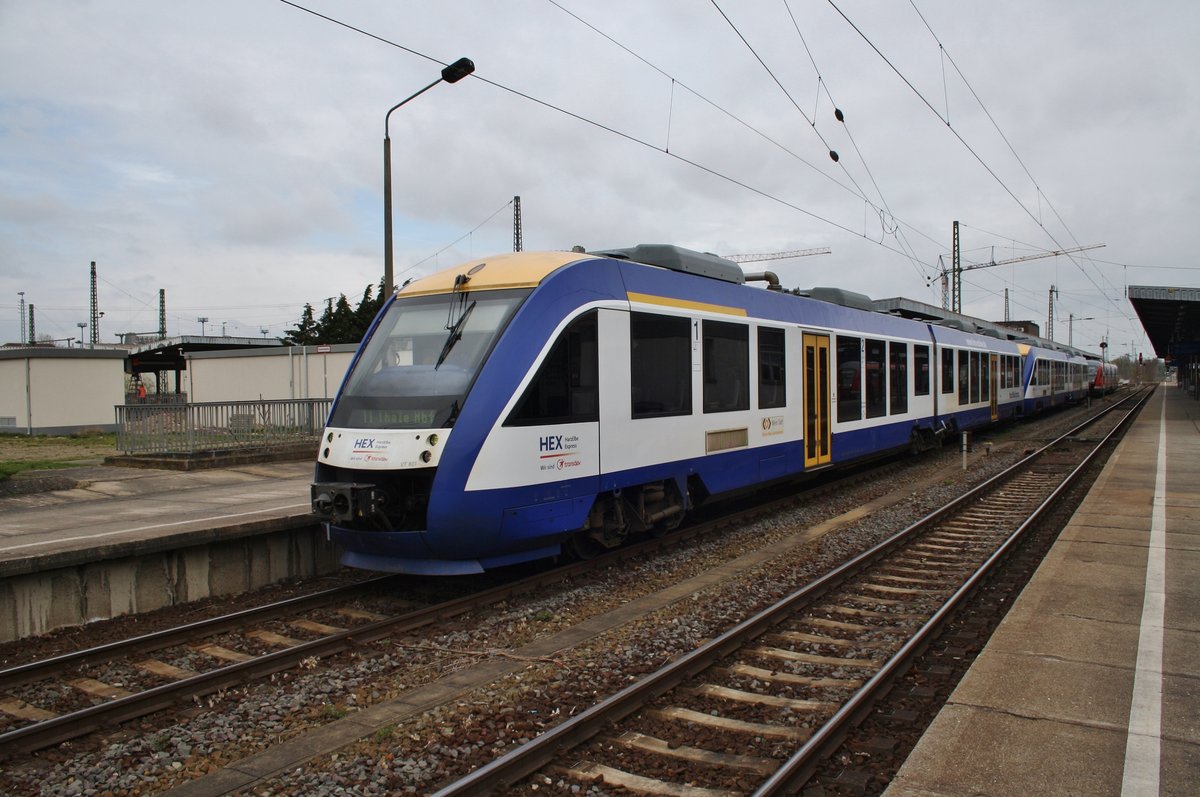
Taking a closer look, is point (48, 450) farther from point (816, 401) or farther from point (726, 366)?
point (816, 401)

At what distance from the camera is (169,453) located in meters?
15.3

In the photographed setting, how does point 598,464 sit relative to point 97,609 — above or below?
above

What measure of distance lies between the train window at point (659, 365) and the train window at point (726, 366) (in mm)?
465

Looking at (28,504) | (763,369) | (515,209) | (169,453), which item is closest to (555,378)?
(763,369)

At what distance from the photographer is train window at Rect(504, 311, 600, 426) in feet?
23.0

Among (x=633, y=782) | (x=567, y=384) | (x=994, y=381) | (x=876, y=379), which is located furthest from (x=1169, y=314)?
(x=633, y=782)

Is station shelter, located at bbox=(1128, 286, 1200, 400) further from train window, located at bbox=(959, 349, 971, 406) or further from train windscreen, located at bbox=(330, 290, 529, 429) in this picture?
train windscreen, located at bbox=(330, 290, 529, 429)

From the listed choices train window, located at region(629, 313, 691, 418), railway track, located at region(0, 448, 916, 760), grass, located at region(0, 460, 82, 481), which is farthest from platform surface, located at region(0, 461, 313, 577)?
train window, located at region(629, 313, 691, 418)

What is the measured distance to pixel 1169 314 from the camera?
37.4 m

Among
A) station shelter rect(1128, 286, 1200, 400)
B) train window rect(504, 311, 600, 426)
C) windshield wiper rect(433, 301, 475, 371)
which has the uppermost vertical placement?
station shelter rect(1128, 286, 1200, 400)

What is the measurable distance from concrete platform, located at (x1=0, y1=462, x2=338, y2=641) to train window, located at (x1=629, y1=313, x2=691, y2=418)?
146 inches

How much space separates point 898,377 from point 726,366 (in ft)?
23.7

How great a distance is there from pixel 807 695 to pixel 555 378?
339cm

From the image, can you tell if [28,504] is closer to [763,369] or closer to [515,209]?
[763,369]
